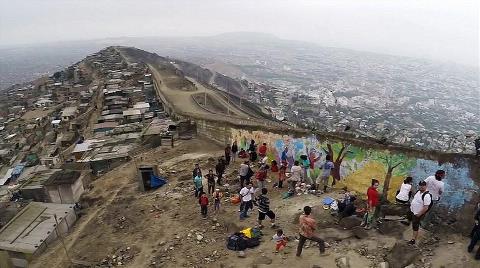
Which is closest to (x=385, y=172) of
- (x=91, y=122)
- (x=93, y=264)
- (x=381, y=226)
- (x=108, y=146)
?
(x=381, y=226)

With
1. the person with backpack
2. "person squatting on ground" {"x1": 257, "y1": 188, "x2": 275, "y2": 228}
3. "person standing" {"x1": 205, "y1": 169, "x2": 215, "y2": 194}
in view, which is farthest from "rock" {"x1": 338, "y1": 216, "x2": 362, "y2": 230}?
"person standing" {"x1": 205, "y1": 169, "x2": 215, "y2": 194}

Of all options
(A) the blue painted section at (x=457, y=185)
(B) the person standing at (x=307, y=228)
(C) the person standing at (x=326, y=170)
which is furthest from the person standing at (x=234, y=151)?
(A) the blue painted section at (x=457, y=185)

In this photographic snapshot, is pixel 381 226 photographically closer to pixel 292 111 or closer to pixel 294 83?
pixel 292 111

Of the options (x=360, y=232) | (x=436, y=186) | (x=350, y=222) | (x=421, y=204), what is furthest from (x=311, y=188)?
(x=421, y=204)

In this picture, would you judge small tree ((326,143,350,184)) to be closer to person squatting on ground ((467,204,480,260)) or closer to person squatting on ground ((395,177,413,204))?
person squatting on ground ((395,177,413,204))

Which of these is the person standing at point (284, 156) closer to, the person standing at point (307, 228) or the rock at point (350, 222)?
the rock at point (350, 222)
